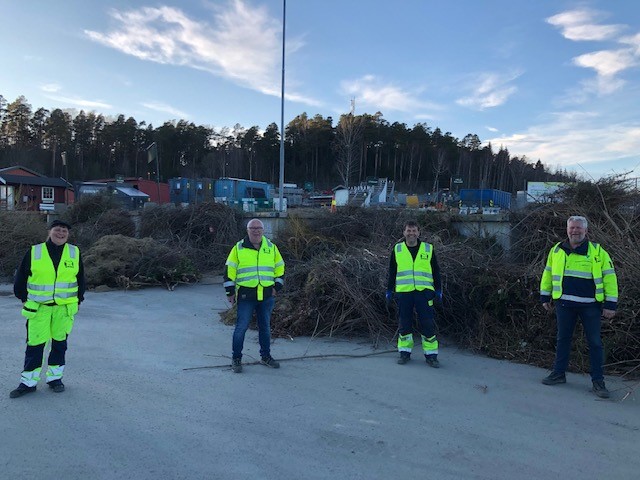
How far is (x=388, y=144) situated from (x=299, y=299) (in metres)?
68.3

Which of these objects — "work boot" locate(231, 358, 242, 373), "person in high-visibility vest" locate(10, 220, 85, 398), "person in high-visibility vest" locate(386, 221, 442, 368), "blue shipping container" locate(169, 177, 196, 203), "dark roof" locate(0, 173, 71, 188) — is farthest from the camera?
"blue shipping container" locate(169, 177, 196, 203)

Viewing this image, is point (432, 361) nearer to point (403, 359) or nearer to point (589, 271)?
point (403, 359)

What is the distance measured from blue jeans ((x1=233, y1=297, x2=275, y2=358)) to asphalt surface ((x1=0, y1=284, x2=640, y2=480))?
0.32 metres

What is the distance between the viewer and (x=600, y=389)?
4812 mm

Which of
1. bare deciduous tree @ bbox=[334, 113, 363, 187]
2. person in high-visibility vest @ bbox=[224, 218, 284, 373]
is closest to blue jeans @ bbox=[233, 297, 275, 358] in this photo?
person in high-visibility vest @ bbox=[224, 218, 284, 373]

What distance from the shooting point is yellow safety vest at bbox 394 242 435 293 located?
5.89m

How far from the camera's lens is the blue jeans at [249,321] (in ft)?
18.1

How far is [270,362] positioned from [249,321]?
0.59 meters

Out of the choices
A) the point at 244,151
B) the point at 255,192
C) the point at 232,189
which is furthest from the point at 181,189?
the point at 244,151

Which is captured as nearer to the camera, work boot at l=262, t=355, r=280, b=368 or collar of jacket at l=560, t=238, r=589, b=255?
collar of jacket at l=560, t=238, r=589, b=255

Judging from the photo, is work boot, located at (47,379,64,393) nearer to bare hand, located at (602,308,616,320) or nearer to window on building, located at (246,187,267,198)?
bare hand, located at (602,308,616,320)

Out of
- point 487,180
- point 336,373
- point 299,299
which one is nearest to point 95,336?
point 299,299

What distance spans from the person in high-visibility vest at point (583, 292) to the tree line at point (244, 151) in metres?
61.0

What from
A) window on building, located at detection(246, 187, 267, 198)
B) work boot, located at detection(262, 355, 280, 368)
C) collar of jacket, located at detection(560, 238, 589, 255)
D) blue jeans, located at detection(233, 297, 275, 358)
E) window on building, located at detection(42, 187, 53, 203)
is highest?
window on building, located at detection(246, 187, 267, 198)
